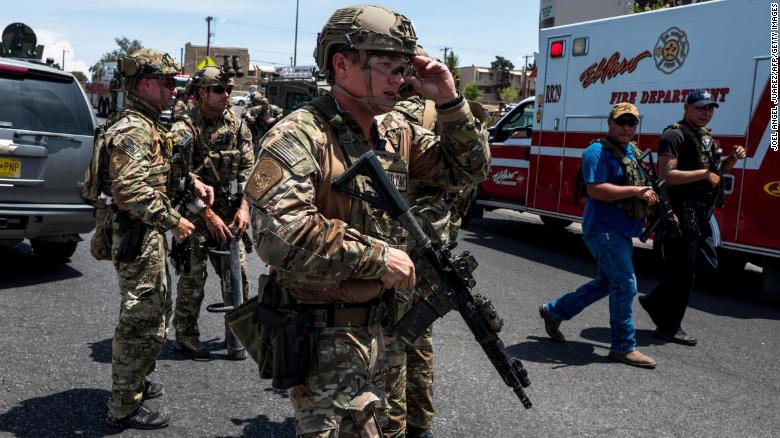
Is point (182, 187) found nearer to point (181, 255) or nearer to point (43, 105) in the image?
point (181, 255)

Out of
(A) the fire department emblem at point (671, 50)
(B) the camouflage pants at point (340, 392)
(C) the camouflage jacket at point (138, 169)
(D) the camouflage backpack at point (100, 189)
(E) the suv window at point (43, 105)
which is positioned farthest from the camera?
(A) the fire department emblem at point (671, 50)

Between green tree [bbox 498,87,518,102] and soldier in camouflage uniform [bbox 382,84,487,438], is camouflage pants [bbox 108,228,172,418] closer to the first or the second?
soldier in camouflage uniform [bbox 382,84,487,438]

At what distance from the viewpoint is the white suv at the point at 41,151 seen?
20.6 ft

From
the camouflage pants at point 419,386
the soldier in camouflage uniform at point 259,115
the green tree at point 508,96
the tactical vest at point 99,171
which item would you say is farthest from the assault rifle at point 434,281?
the green tree at point 508,96

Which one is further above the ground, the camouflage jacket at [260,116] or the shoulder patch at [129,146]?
the camouflage jacket at [260,116]

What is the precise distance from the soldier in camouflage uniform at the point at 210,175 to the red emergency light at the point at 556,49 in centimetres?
537

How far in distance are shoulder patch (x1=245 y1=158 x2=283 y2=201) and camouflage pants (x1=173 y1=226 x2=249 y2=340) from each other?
2896 millimetres

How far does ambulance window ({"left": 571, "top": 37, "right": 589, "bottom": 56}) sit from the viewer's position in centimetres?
893

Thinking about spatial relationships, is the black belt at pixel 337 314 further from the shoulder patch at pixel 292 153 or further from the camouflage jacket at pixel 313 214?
the shoulder patch at pixel 292 153

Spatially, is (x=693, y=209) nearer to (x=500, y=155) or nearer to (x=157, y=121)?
(x=157, y=121)

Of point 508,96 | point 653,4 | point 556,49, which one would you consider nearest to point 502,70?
point 508,96

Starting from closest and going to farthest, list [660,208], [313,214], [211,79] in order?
[313,214], [211,79], [660,208]

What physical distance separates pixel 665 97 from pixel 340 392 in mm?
6661

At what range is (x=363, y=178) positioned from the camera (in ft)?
7.48
